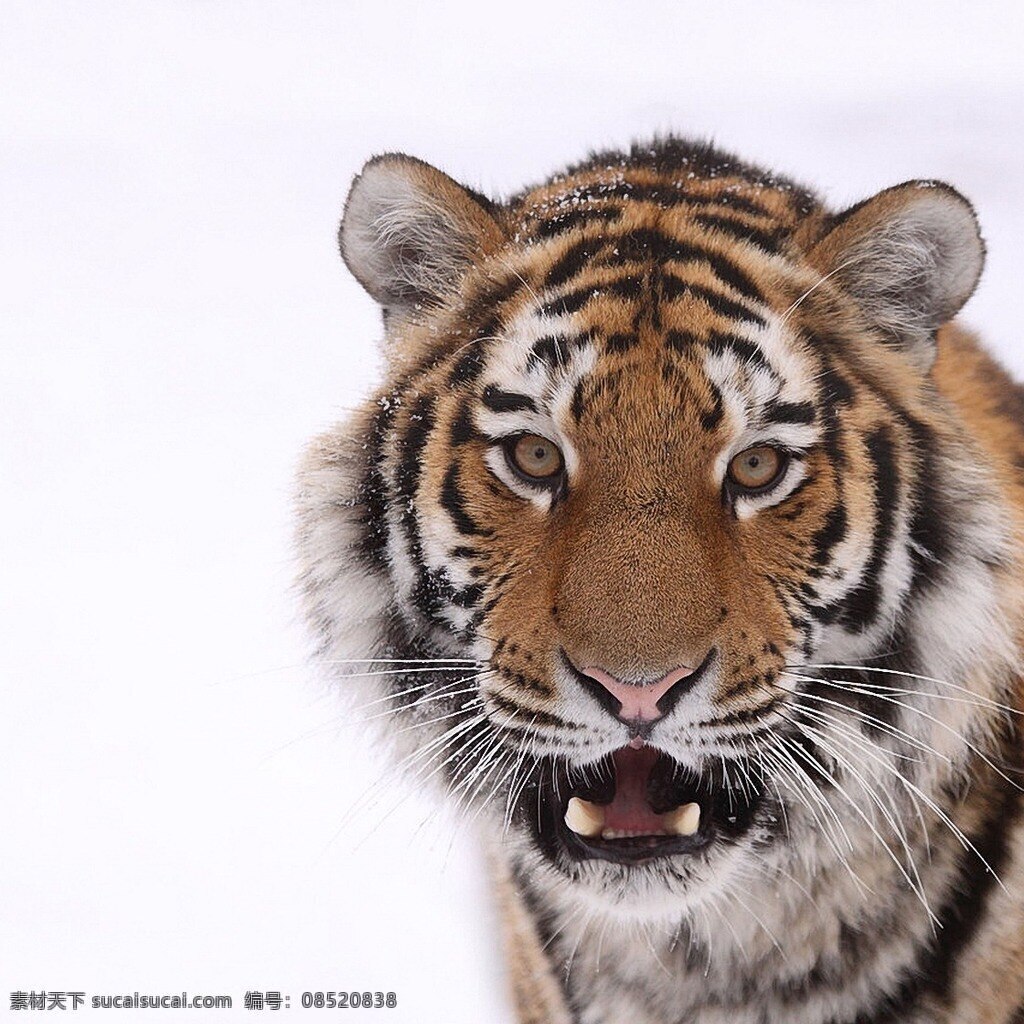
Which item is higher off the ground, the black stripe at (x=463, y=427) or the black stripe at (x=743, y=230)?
the black stripe at (x=743, y=230)

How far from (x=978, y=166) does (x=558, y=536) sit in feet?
13.8

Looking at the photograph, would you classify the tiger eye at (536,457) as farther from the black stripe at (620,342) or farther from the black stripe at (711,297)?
the black stripe at (711,297)

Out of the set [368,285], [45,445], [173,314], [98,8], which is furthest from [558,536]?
[98,8]

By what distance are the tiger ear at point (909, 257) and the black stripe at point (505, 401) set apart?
1.35 feet

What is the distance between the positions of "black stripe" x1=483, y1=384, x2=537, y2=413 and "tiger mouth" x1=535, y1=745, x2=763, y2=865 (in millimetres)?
415

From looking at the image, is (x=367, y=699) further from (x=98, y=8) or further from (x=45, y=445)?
(x=98, y=8)

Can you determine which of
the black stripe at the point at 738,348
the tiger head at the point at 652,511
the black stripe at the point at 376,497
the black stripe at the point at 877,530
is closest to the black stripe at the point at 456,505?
the tiger head at the point at 652,511

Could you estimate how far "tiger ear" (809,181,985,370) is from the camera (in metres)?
1.69

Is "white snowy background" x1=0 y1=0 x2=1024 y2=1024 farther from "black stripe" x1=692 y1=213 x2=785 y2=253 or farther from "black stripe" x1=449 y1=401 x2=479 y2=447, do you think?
"black stripe" x1=692 y1=213 x2=785 y2=253

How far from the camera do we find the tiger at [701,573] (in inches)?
62.0

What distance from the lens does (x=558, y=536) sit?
1.61 metres

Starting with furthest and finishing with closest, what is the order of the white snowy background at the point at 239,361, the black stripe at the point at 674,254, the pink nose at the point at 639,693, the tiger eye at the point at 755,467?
the white snowy background at the point at 239,361
the black stripe at the point at 674,254
the tiger eye at the point at 755,467
the pink nose at the point at 639,693

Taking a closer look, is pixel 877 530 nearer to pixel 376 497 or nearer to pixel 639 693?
pixel 639 693

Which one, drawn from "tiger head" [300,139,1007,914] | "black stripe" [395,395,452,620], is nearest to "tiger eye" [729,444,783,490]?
"tiger head" [300,139,1007,914]
